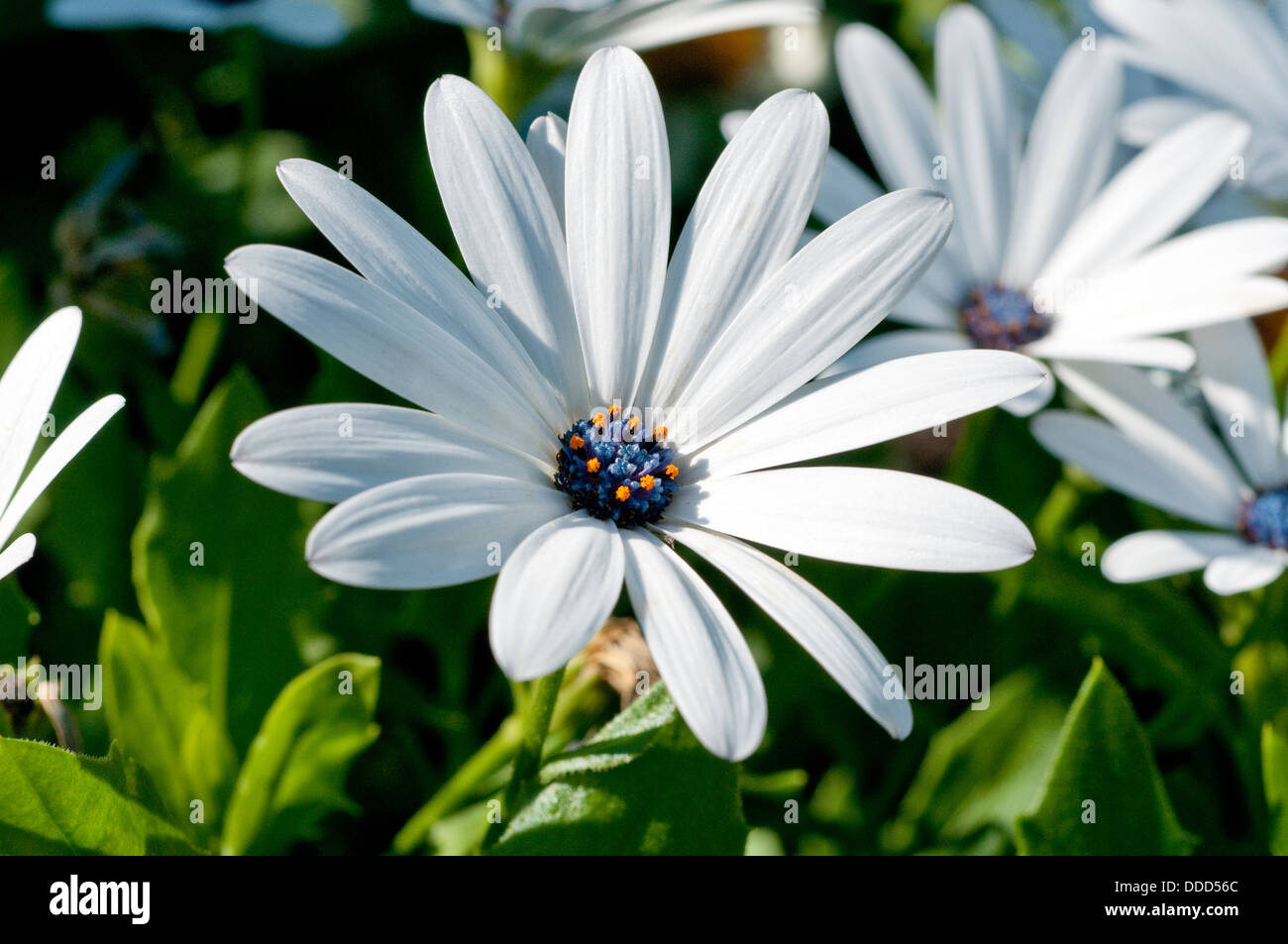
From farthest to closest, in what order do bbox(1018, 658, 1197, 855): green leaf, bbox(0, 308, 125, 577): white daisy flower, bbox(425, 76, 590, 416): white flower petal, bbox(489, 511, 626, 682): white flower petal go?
bbox(1018, 658, 1197, 855): green leaf
bbox(425, 76, 590, 416): white flower petal
bbox(0, 308, 125, 577): white daisy flower
bbox(489, 511, 626, 682): white flower petal

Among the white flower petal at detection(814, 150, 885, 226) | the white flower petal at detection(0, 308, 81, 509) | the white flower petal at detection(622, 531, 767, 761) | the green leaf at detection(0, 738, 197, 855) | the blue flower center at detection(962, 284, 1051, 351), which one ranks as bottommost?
the green leaf at detection(0, 738, 197, 855)

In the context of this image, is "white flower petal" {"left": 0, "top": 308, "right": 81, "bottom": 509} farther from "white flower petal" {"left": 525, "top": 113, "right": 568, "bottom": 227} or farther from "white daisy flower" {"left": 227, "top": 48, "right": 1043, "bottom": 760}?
"white flower petal" {"left": 525, "top": 113, "right": 568, "bottom": 227}

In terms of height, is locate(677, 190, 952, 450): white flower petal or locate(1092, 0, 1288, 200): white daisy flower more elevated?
locate(1092, 0, 1288, 200): white daisy flower

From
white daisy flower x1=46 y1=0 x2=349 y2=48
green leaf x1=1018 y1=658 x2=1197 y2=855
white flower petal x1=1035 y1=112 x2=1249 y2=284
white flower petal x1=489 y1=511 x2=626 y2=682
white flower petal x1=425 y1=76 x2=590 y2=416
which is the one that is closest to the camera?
white flower petal x1=489 y1=511 x2=626 y2=682

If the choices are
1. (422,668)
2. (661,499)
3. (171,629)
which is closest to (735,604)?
(422,668)

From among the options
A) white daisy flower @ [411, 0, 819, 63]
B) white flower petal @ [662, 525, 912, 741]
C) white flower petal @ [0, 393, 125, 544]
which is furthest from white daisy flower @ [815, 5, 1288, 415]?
white flower petal @ [0, 393, 125, 544]

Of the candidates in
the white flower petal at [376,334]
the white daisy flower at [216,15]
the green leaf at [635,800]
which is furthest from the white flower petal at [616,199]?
the white daisy flower at [216,15]

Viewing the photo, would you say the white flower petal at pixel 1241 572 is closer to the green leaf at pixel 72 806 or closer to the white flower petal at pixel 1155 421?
the white flower petal at pixel 1155 421
